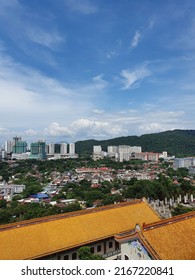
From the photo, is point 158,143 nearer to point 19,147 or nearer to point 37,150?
point 37,150

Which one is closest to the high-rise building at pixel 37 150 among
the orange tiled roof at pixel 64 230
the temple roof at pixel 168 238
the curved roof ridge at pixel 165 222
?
the orange tiled roof at pixel 64 230

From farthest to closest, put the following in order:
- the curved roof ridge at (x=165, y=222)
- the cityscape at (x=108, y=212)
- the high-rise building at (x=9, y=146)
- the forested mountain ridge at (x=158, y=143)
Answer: the forested mountain ridge at (x=158, y=143) < the high-rise building at (x=9, y=146) < the cityscape at (x=108, y=212) < the curved roof ridge at (x=165, y=222)

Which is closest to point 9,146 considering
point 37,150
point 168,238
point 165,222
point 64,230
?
point 37,150

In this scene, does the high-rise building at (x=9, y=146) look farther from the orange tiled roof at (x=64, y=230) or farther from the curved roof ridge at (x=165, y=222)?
the curved roof ridge at (x=165, y=222)

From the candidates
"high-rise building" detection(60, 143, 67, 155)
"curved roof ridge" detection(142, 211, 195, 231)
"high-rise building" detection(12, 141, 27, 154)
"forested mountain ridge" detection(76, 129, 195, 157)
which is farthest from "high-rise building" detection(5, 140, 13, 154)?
"curved roof ridge" detection(142, 211, 195, 231)

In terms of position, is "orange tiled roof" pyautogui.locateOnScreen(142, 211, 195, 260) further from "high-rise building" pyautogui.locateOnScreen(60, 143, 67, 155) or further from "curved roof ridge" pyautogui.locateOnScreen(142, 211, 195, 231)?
"high-rise building" pyautogui.locateOnScreen(60, 143, 67, 155)

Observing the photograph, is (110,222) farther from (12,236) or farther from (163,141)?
(163,141)

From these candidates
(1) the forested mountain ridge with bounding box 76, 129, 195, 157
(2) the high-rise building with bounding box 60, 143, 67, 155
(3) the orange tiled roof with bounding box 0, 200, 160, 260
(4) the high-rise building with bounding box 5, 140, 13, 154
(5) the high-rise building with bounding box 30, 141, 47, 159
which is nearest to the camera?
(3) the orange tiled roof with bounding box 0, 200, 160, 260
